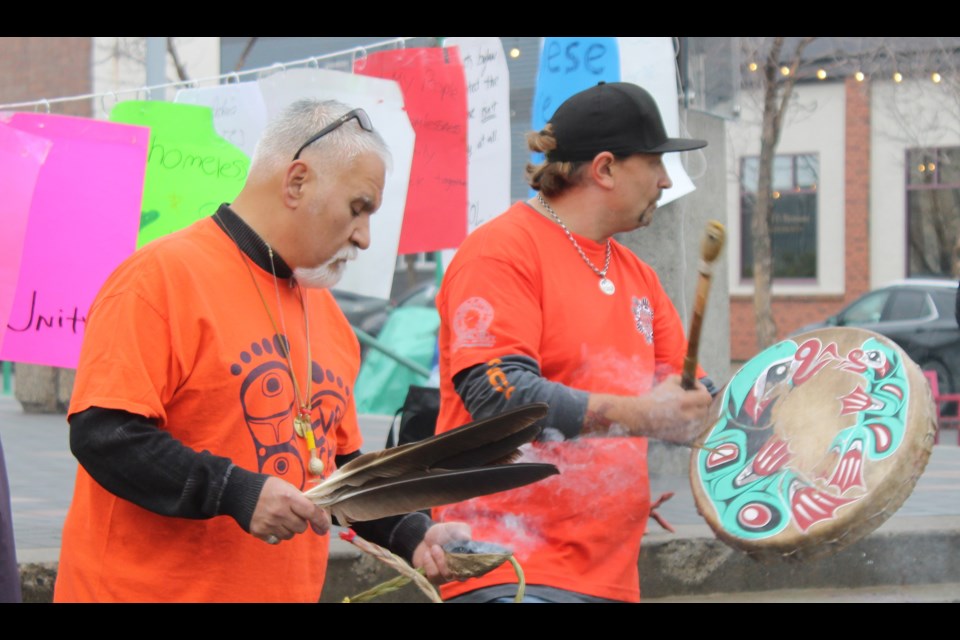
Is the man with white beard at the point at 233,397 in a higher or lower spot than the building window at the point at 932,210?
higher

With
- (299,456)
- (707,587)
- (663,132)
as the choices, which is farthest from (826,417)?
(707,587)

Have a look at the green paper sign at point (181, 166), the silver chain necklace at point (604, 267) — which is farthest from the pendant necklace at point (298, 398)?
the green paper sign at point (181, 166)

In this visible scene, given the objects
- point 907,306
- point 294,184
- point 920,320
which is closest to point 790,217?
point 907,306

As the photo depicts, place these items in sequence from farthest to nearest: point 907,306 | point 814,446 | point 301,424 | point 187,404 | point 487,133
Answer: point 907,306
point 487,133
point 814,446
point 301,424
point 187,404

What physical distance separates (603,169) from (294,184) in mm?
779

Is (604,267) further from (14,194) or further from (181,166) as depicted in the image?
(181,166)

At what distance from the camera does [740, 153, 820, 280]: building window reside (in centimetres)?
2448

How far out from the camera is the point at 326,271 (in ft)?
8.14

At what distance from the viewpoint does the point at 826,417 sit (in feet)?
10.2

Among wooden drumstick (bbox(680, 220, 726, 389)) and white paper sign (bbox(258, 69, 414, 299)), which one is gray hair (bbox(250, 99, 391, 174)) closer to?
wooden drumstick (bbox(680, 220, 726, 389))

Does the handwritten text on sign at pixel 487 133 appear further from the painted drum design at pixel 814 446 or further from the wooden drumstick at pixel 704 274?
the wooden drumstick at pixel 704 274

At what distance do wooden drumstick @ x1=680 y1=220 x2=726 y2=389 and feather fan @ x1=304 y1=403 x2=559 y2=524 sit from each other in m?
0.38

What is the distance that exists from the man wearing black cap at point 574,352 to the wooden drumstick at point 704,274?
13 cm

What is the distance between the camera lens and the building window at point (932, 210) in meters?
23.2
